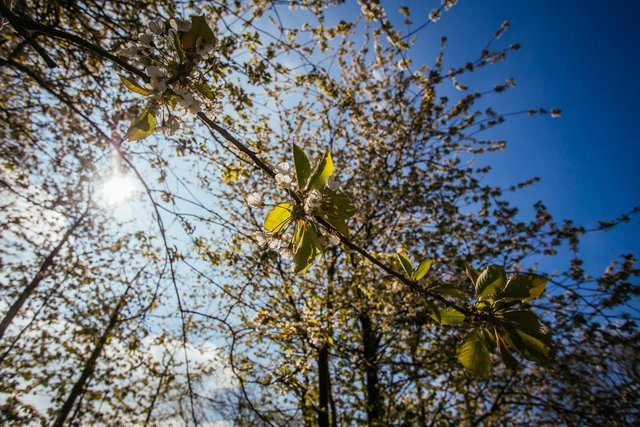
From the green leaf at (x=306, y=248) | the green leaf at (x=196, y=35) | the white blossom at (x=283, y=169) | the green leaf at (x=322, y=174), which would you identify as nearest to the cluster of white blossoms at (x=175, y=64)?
the green leaf at (x=196, y=35)

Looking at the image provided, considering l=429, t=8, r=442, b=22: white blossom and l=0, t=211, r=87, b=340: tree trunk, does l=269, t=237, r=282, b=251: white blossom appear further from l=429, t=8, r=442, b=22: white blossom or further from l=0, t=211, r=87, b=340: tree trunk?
l=0, t=211, r=87, b=340: tree trunk

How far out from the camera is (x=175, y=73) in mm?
1156

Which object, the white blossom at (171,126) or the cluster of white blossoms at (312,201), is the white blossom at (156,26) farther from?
the cluster of white blossoms at (312,201)

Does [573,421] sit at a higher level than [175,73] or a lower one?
higher

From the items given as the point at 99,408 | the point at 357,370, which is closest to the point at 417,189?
the point at 357,370

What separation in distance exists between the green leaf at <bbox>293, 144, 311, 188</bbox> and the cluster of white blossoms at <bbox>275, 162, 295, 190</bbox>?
5cm

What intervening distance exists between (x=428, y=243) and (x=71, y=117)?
7.71 meters

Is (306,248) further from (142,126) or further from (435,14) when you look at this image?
(435,14)

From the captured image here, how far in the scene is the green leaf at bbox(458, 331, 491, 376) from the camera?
131 centimetres

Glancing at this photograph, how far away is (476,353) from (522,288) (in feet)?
1.16

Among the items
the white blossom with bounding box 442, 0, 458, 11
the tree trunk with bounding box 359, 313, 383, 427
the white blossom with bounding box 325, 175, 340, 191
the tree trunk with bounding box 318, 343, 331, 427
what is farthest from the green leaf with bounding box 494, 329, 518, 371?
the white blossom with bounding box 442, 0, 458, 11

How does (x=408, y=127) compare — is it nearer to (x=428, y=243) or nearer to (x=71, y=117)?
(x=428, y=243)

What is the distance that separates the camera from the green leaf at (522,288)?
1.16 metres

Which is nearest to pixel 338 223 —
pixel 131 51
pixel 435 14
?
pixel 131 51
